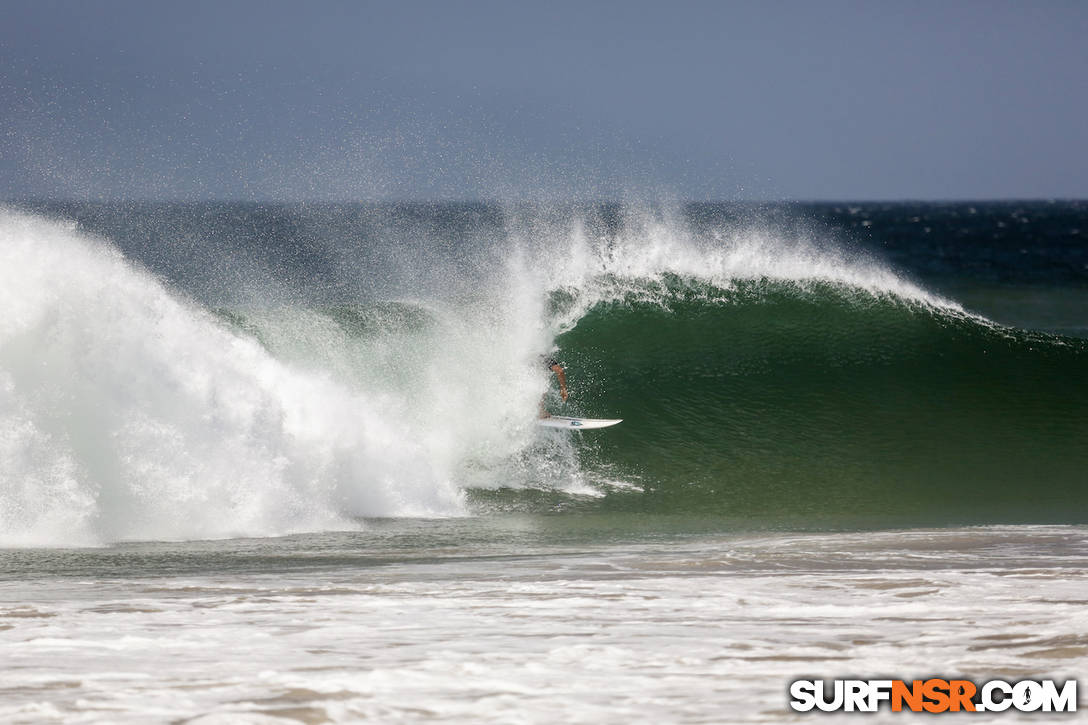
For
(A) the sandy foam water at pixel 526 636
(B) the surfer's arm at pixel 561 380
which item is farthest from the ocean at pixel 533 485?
(B) the surfer's arm at pixel 561 380

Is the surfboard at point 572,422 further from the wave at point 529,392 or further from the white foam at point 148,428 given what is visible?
the white foam at point 148,428

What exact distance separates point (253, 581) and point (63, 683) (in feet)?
6.67

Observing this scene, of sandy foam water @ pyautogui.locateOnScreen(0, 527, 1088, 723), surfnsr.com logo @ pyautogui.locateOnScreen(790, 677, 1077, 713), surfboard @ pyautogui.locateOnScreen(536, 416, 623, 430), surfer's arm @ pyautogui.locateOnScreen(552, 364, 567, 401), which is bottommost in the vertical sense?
surfnsr.com logo @ pyautogui.locateOnScreen(790, 677, 1077, 713)

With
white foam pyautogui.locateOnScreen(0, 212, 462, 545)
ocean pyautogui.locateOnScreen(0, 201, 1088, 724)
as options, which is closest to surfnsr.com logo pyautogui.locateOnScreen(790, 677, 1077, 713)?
ocean pyautogui.locateOnScreen(0, 201, 1088, 724)

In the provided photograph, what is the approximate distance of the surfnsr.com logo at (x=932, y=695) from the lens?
11.9ft

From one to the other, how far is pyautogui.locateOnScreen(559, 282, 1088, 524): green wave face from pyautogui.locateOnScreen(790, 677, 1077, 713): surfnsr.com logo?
5094 millimetres

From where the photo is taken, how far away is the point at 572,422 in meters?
10.6

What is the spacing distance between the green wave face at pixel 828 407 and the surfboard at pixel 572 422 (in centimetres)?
16

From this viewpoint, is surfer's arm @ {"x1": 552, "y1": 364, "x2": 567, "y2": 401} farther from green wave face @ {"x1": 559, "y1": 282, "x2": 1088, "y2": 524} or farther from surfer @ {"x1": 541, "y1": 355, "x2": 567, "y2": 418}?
green wave face @ {"x1": 559, "y1": 282, "x2": 1088, "y2": 524}

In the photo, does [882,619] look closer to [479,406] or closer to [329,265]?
[479,406]

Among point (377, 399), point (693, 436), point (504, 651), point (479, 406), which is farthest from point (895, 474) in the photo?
point (504, 651)

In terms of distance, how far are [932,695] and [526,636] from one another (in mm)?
1543

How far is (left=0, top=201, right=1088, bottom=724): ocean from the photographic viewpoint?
4078 millimetres

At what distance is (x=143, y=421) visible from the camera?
7.90m
